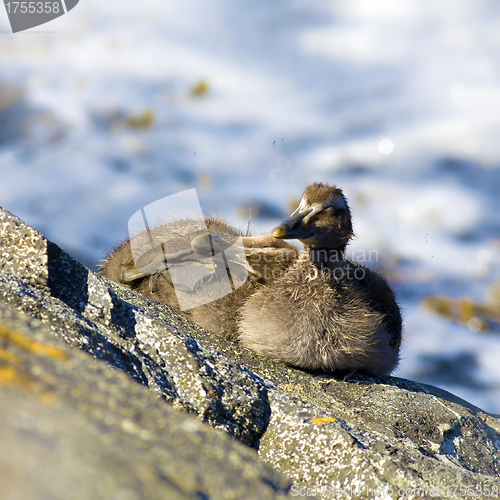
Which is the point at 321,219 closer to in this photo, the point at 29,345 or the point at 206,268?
the point at 206,268

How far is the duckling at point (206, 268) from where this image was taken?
4.20 m

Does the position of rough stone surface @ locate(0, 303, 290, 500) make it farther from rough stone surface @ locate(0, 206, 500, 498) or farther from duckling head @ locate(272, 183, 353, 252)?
duckling head @ locate(272, 183, 353, 252)

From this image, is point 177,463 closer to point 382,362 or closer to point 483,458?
point 483,458

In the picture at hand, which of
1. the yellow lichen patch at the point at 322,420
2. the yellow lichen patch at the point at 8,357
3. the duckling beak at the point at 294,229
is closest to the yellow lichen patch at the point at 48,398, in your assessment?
the yellow lichen patch at the point at 8,357

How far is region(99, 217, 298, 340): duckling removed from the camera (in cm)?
420

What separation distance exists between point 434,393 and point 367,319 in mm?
817

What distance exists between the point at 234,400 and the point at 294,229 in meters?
2.01

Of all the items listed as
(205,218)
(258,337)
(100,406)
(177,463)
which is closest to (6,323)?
(100,406)

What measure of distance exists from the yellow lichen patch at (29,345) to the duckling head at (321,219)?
2926mm

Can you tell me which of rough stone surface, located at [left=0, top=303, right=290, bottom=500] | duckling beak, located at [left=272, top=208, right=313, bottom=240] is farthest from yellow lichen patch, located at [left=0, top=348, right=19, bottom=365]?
duckling beak, located at [left=272, top=208, right=313, bottom=240]

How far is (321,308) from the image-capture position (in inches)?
166

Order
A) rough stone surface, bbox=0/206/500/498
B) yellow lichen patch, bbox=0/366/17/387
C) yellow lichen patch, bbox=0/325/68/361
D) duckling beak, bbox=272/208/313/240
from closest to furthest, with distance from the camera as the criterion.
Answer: yellow lichen patch, bbox=0/366/17/387 < yellow lichen patch, bbox=0/325/68/361 < rough stone surface, bbox=0/206/500/498 < duckling beak, bbox=272/208/313/240

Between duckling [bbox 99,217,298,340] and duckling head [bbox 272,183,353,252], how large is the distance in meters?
0.39

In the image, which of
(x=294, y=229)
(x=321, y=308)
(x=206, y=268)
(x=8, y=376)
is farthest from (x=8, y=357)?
(x=321, y=308)
